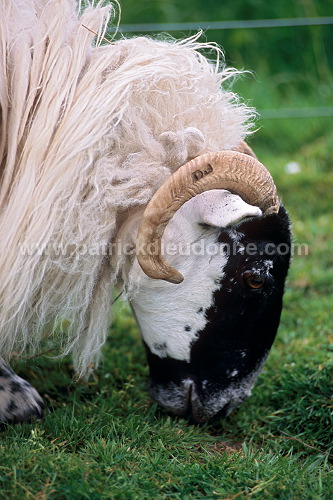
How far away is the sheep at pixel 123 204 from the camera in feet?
8.94

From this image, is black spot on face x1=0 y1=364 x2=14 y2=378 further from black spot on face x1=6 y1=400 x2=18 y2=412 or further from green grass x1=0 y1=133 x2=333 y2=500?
green grass x1=0 y1=133 x2=333 y2=500

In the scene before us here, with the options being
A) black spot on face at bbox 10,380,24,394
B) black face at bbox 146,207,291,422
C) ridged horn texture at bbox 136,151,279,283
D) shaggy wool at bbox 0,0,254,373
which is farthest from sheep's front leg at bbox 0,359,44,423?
ridged horn texture at bbox 136,151,279,283

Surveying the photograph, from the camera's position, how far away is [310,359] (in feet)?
11.9

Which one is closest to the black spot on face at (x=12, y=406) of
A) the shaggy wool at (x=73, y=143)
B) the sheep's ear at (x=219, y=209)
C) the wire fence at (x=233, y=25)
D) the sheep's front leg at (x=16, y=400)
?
the sheep's front leg at (x=16, y=400)

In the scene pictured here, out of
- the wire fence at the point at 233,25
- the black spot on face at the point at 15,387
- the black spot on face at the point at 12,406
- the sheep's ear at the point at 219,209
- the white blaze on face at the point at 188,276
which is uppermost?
the wire fence at the point at 233,25

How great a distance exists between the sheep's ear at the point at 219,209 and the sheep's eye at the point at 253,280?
12.5 inches

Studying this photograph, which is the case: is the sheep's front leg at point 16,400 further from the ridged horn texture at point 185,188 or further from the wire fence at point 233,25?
the wire fence at point 233,25

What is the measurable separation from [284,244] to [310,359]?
90 centimetres

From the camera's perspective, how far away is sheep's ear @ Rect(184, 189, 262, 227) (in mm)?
2750

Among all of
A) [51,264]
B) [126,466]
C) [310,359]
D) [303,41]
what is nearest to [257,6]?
[303,41]

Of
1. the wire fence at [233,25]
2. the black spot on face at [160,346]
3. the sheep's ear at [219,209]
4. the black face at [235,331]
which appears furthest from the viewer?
the wire fence at [233,25]

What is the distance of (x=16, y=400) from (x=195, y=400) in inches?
35.3

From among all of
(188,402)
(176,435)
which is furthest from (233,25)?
(176,435)

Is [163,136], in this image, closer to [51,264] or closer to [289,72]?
[51,264]
